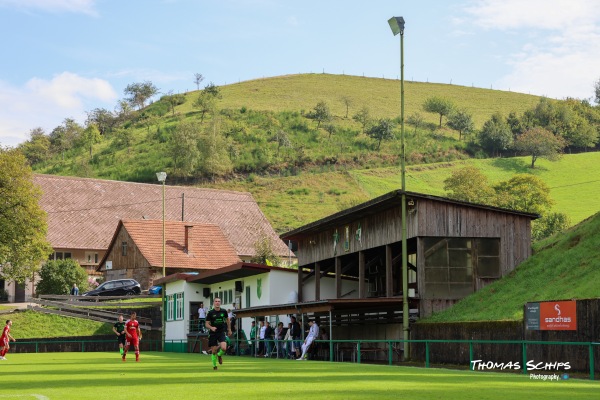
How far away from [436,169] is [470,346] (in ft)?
317

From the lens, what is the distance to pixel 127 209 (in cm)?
9100

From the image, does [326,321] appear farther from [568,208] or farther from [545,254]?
[568,208]

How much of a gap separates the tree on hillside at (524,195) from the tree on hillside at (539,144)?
3799 centimetres

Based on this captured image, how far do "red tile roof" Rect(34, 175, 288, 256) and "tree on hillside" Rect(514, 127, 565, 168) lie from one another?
44.3 m

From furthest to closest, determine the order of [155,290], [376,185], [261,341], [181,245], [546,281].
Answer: [376,185]
[181,245]
[155,290]
[261,341]
[546,281]

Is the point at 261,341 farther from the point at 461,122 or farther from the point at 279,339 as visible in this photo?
the point at 461,122

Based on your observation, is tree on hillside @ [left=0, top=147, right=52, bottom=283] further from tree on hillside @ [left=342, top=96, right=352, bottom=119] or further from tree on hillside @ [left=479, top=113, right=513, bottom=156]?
tree on hillside @ [left=342, top=96, right=352, bottom=119]

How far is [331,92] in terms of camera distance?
17412cm

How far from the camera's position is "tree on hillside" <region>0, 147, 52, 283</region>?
6444 centimetres

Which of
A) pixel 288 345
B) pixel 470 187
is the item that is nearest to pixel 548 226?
pixel 470 187

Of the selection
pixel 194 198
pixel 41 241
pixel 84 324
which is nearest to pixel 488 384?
pixel 84 324

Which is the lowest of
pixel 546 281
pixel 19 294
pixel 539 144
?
pixel 19 294

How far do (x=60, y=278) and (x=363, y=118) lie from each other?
3461 inches

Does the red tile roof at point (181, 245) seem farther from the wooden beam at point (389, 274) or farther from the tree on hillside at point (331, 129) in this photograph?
the tree on hillside at point (331, 129)
